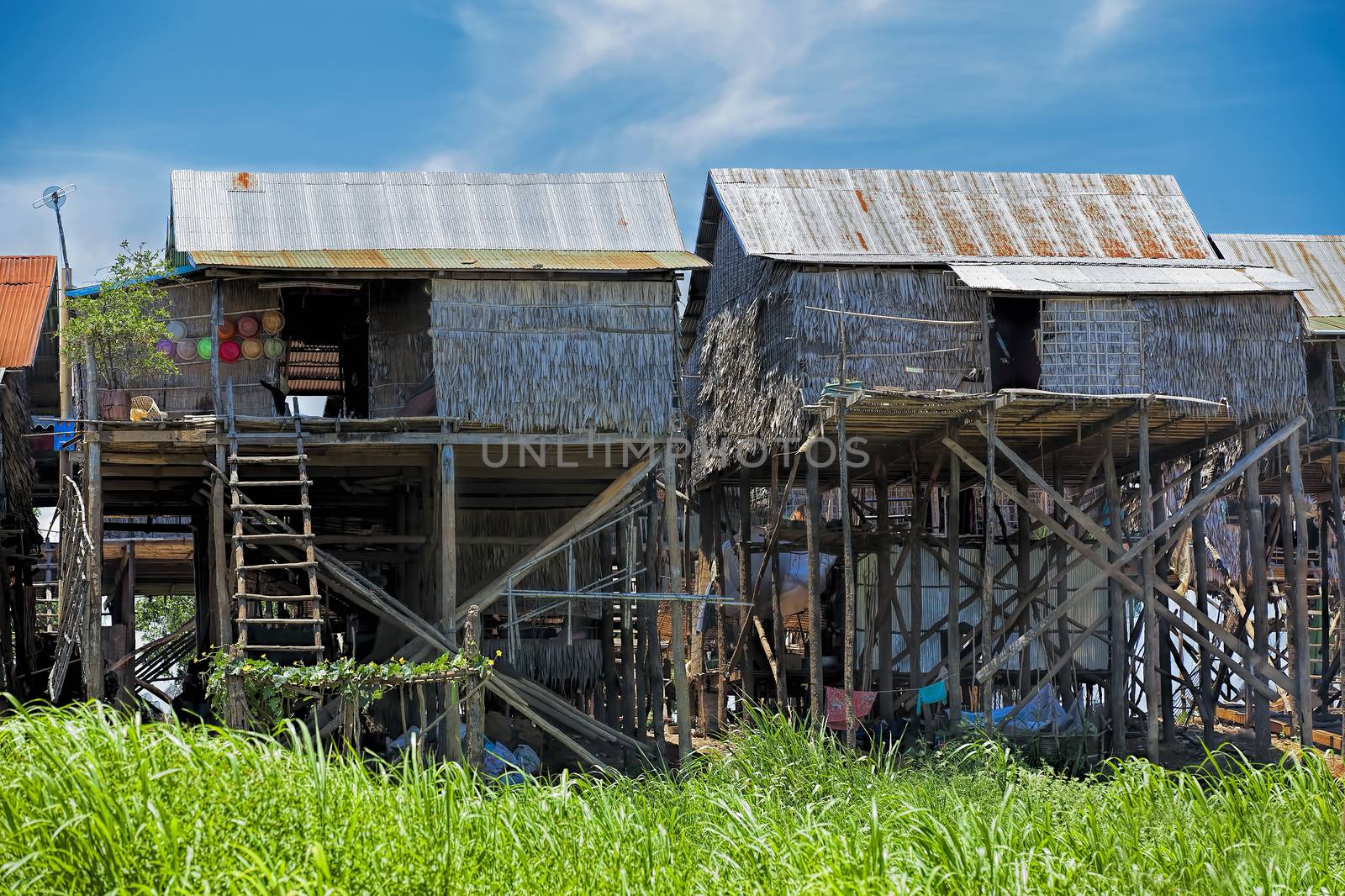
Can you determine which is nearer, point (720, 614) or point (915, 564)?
point (915, 564)

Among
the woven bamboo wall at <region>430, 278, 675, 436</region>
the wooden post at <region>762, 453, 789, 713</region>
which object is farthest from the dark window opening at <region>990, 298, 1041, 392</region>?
the woven bamboo wall at <region>430, 278, 675, 436</region>

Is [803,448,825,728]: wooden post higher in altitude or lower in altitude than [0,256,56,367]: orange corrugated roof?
lower

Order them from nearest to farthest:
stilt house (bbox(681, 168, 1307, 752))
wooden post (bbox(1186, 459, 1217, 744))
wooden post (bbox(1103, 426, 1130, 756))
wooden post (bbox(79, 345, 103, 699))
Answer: wooden post (bbox(79, 345, 103, 699)) → stilt house (bbox(681, 168, 1307, 752)) → wooden post (bbox(1103, 426, 1130, 756)) → wooden post (bbox(1186, 459, 1217, 744))

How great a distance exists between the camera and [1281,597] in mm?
22438

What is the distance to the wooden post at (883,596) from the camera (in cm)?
1817

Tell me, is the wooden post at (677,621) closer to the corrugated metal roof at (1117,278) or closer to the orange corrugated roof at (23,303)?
the corrugated metal roof at (1117,278)

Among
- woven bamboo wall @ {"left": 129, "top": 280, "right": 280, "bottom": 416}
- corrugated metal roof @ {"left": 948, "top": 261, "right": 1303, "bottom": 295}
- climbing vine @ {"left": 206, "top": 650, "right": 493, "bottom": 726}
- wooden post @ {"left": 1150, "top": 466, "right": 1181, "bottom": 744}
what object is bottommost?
wooden post @ {"left": 1150, "top": 466, "right": 1181, "bottom": 744}

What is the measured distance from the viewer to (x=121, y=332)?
1405 centimetres

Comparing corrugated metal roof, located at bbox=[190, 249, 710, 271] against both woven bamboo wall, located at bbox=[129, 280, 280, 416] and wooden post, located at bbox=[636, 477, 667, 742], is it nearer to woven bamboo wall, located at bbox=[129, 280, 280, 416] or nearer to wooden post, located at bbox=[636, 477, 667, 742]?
woven bamboo wall, located at bbox=[129, 280, 280, 416]

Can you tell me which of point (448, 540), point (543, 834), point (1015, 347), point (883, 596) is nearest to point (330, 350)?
point (448, 540)

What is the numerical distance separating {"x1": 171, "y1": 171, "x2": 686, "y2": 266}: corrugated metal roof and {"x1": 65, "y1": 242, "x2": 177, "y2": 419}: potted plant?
58 cm

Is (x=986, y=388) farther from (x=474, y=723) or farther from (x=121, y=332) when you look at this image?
(x=121, y=332)

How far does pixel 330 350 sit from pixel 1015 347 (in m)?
7.91

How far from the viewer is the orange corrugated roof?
18.9 meters
